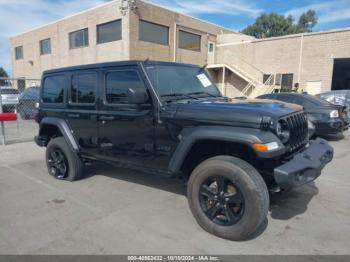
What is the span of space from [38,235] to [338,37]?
73.3 feet

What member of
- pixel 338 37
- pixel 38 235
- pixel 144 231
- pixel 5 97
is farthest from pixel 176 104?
pixel 338 37

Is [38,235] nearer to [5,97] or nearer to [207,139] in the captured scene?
[207,139]

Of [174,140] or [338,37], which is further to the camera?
[338,37]

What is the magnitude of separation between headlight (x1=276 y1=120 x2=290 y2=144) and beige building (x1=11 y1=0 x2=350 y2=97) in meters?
17.8

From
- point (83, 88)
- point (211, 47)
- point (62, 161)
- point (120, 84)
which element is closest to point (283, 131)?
point (120, 84)

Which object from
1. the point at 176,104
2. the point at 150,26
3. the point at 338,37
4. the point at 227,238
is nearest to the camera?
the point at 227,238

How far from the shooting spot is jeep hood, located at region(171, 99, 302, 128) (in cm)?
311

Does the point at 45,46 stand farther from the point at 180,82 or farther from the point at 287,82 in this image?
the point at 180,82

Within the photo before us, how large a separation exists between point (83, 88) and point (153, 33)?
58.8 ft

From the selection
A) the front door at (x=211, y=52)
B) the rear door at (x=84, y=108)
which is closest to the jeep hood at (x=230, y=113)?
the rear door at (x=84, y=108)

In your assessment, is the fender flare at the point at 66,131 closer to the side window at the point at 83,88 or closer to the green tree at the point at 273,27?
the side window at the point at 83,88

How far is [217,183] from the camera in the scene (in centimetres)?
330

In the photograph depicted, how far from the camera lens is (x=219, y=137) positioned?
3.17m

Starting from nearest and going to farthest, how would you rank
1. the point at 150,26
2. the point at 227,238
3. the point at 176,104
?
the point at 227,238 < the point at 176,104 < the point at 150,26
